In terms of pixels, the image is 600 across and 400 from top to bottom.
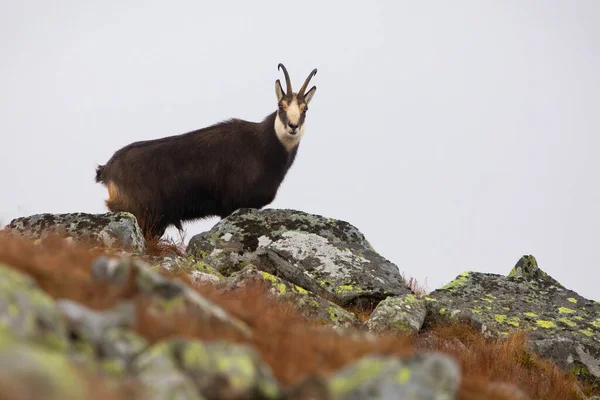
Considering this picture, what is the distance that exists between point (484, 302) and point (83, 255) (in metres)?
7.40

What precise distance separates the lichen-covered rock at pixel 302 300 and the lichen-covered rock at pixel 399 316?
0.26 meters

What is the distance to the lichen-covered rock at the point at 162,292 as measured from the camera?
443 centimetres

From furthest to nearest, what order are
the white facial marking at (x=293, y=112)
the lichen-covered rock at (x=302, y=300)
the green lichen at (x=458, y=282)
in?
the white facial marking at (x=293, y=112) → the green lichen at (x=458, y=282) → the lichen-covered rock at (x=302, y=300)

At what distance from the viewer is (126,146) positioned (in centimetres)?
1506

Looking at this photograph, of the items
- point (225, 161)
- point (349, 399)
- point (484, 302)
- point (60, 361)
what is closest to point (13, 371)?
point (60, 361)

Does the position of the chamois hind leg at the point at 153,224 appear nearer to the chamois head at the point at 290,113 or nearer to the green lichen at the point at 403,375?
the chamois head at the point at 290,113

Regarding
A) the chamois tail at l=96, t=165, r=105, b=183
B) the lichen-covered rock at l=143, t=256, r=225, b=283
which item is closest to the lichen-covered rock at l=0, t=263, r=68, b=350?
the lichen-covered rock at l=143, t=256, r=225, b=283

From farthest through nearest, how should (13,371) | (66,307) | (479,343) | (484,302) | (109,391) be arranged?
(484,302), (479,343), (66,307), (109,391), (13,371)

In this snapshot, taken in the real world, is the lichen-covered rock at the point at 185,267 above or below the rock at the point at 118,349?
above

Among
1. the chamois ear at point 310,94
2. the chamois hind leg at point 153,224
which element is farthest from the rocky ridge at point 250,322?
the chamois ear at point 310,94

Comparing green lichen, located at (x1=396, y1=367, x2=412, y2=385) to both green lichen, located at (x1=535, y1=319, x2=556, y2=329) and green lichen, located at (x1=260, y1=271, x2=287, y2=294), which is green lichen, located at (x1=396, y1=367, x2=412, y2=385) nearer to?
green lichen, located at (x1=260, y1=271, x2=287, y2=294)

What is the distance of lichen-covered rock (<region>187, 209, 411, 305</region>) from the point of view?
37.8ft

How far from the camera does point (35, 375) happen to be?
9.46 ft

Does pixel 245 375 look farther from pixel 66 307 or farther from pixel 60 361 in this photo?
pixel 66 307
